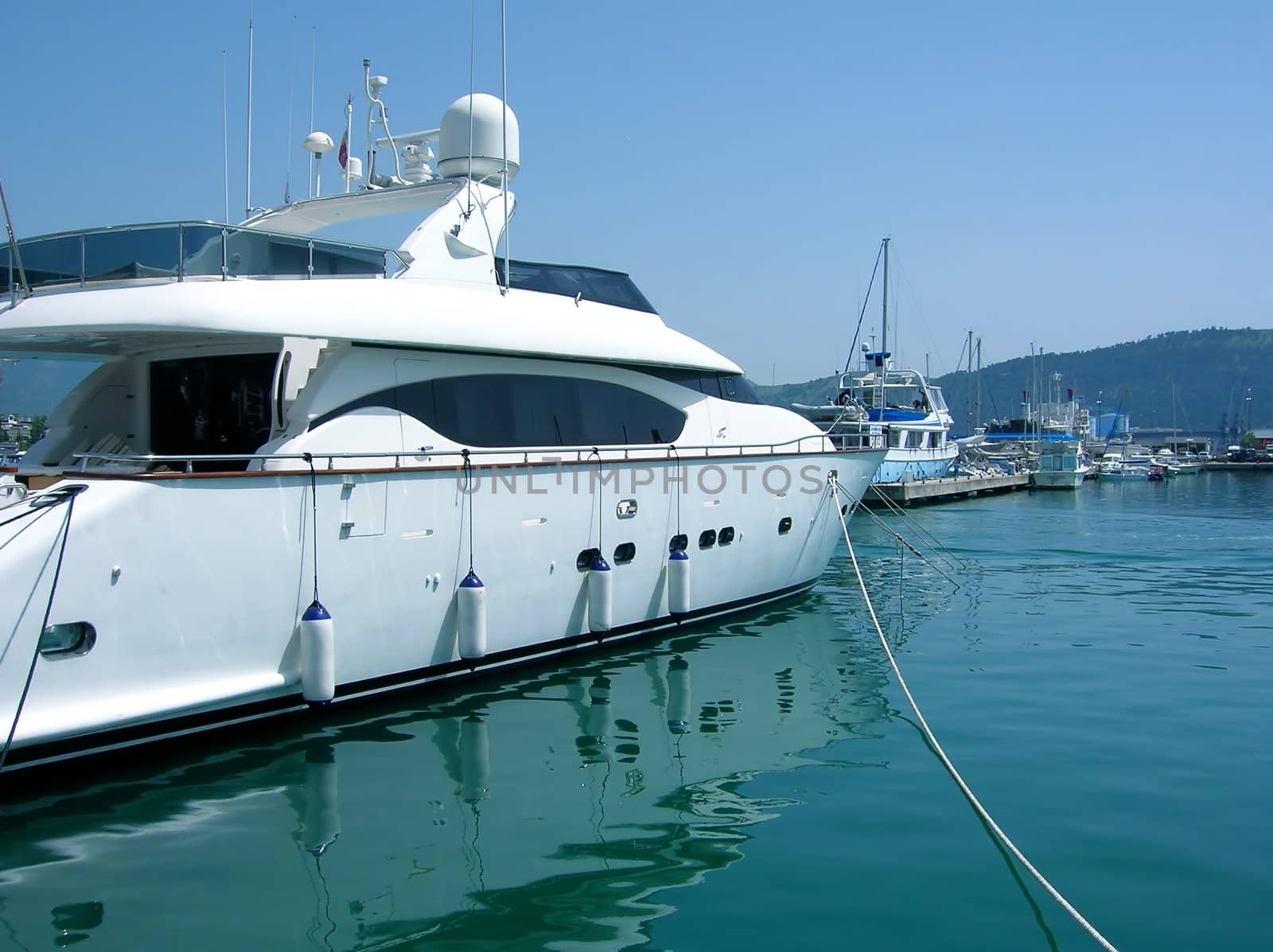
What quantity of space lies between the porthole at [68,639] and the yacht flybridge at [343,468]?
0.06ft

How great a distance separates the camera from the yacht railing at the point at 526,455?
24.7ft

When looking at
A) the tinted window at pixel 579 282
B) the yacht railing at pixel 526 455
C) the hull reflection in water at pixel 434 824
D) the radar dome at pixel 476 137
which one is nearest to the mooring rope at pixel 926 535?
the yacht railing at pixel 526 455

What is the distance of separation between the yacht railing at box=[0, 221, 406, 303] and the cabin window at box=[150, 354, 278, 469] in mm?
805

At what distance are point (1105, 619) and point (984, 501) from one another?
1168 inches

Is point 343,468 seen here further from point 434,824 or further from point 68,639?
point 434,824

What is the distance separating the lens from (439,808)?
6398 millimetres

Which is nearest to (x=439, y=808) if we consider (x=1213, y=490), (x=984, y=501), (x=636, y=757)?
(x=636, y=757)

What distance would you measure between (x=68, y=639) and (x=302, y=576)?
65.7 inches

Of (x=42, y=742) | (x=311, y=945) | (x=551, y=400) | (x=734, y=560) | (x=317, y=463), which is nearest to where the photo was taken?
(x=311, y=945)

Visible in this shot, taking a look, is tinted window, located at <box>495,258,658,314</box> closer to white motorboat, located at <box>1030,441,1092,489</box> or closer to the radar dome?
the radar dome

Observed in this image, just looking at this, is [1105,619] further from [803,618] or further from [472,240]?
[472,240]

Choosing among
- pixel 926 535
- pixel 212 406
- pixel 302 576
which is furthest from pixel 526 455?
pixel 926 535

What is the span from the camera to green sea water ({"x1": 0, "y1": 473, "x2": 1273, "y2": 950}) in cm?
500

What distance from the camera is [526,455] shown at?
9531 mm
